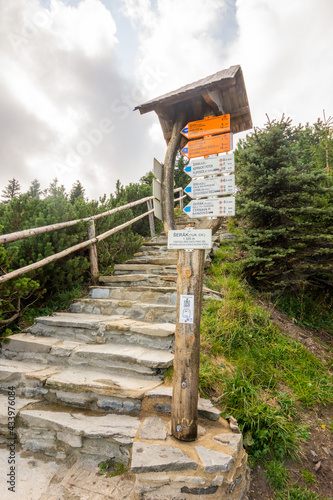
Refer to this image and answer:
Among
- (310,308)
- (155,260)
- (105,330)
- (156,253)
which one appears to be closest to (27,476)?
(105,330)

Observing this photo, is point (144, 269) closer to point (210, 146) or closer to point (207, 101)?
point (210, 146)

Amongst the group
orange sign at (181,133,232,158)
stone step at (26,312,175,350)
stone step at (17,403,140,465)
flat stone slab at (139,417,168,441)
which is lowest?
stone step at (17,403,140,465)

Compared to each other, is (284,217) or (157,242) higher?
(284,217)

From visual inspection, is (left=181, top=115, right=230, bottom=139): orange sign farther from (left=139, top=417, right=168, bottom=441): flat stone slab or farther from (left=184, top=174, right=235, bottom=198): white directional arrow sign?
(left=139, top=417, right=168, bottom=441): flat stone slab

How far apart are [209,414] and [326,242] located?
11.7ft

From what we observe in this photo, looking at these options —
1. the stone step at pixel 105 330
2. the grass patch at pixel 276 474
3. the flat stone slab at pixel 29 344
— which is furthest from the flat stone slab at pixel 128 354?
the grass patch at pixel 276 474

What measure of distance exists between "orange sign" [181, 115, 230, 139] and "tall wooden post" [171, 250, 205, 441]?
1.18 metres

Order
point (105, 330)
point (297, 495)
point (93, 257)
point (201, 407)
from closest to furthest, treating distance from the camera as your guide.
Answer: point (297, 495), point (201, 407), point (105, 330), point (93, 257)

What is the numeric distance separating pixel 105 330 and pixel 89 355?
1.49 feet

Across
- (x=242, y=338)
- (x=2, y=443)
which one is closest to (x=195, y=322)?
(x=242, y=338)

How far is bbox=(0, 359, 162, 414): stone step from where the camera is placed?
7.91 ft

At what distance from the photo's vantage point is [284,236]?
14.8 ft

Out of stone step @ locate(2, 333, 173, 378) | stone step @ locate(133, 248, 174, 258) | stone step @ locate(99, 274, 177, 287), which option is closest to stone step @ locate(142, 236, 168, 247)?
stone step @ locate(133, 248, 174, 258)

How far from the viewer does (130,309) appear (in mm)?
3977
